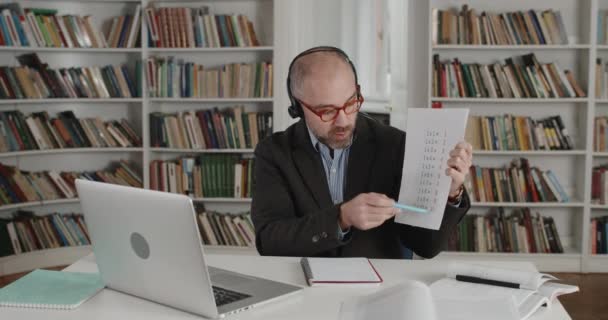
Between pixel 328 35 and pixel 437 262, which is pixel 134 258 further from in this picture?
pixel 328 35

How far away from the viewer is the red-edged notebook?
1.85 metres

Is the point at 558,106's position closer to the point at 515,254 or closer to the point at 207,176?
the point at 515,254

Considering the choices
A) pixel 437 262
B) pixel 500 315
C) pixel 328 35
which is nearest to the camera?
pixel 500 315

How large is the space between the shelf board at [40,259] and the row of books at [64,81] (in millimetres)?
970

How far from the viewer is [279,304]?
5.63 feet

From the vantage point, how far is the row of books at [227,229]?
5148mm

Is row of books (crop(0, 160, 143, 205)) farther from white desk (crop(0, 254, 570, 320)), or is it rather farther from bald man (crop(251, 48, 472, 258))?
white desk (crop(0, 254, 570, 320))

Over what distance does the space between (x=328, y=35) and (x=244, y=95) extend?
2.33 ft

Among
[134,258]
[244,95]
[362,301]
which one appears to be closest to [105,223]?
[134,258]

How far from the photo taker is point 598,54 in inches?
196

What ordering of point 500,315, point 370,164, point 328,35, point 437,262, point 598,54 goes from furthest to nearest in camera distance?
point 328,35
point 598,54
point 370,164
point 437,262
point 500,315

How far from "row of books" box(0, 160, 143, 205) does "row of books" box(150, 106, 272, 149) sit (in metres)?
0.34

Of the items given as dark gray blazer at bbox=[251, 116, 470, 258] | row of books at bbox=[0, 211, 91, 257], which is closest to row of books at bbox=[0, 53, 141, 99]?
row of books at bbox=[0, 211, 91, 257]

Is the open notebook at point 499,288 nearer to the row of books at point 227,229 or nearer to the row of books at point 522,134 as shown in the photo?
the row of books at point 522,134
